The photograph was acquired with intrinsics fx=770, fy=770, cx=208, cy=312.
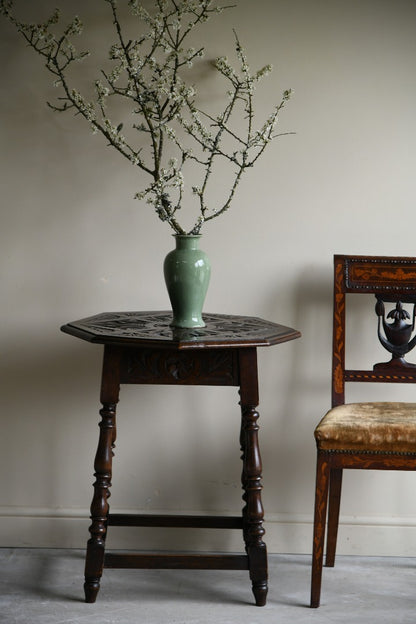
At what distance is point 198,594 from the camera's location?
2.38 m

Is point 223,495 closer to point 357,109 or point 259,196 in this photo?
point 259,196

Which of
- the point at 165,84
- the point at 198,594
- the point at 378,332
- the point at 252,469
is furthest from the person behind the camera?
the point at 378,332

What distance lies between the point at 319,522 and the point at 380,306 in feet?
2.48

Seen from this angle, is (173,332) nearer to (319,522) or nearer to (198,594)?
(319,522)

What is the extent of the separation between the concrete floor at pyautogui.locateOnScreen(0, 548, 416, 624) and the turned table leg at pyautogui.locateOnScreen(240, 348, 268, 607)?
0.13 m

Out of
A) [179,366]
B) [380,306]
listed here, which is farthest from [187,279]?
[380,306]

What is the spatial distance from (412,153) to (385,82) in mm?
264

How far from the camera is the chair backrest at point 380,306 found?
2.54m

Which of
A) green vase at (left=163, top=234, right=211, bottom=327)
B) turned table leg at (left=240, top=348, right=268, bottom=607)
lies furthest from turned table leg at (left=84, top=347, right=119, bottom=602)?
turned table leg at (left=240, top=348, right=268, bottom=607)

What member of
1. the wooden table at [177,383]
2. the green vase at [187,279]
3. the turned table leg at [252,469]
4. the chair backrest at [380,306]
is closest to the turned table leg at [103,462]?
the wooden table at [177,383]

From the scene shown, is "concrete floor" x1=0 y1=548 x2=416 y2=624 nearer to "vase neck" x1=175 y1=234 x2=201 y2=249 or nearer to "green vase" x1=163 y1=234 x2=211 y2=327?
"green vase" x1=163 y1=234 x2=211 y2=327

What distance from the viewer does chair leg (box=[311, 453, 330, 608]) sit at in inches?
87.1

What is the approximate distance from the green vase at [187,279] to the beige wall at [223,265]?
419mm

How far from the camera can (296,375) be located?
9.04ft
